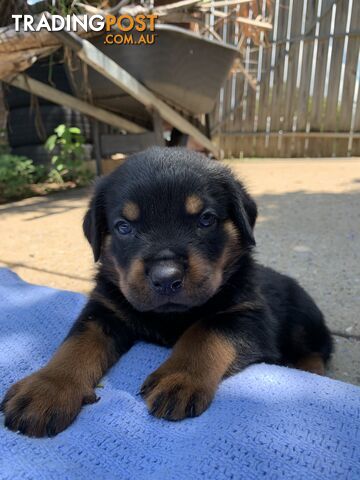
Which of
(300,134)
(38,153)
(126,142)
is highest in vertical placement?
(126,142)

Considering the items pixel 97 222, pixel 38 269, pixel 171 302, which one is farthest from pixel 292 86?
pixel 171 302

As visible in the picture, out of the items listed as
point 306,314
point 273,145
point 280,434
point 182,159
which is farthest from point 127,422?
point 273,145

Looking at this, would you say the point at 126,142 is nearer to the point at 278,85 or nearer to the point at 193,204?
the point at 278,85

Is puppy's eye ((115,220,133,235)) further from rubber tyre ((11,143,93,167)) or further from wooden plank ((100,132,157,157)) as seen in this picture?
rubber tyre ((11,143,93,167))

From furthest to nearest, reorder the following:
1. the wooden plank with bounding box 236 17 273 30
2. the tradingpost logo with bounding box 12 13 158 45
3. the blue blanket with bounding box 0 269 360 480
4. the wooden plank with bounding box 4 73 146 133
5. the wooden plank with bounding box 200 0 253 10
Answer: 1. the wooden plank with bounding box 236 17 273 30
2. the wooden plank with bounding box 200 0 253 10
3. the wooden plank with bounding box 4 73 146 133
4. the tradingpost logo with bounding box 12 13 158 45
5. the blue blanket with bounding box 0 269 360 480

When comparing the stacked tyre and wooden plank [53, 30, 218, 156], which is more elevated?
wooden plank [53, 30, 218, 156]

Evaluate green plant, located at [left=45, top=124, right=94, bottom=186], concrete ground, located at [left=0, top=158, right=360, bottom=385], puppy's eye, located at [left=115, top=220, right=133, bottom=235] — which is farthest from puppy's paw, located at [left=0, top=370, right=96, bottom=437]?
green plant, located at [left=45, top=124, right=94, bottom=186]

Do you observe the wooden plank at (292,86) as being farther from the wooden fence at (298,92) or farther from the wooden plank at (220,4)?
the wooden plank at (220,4)
